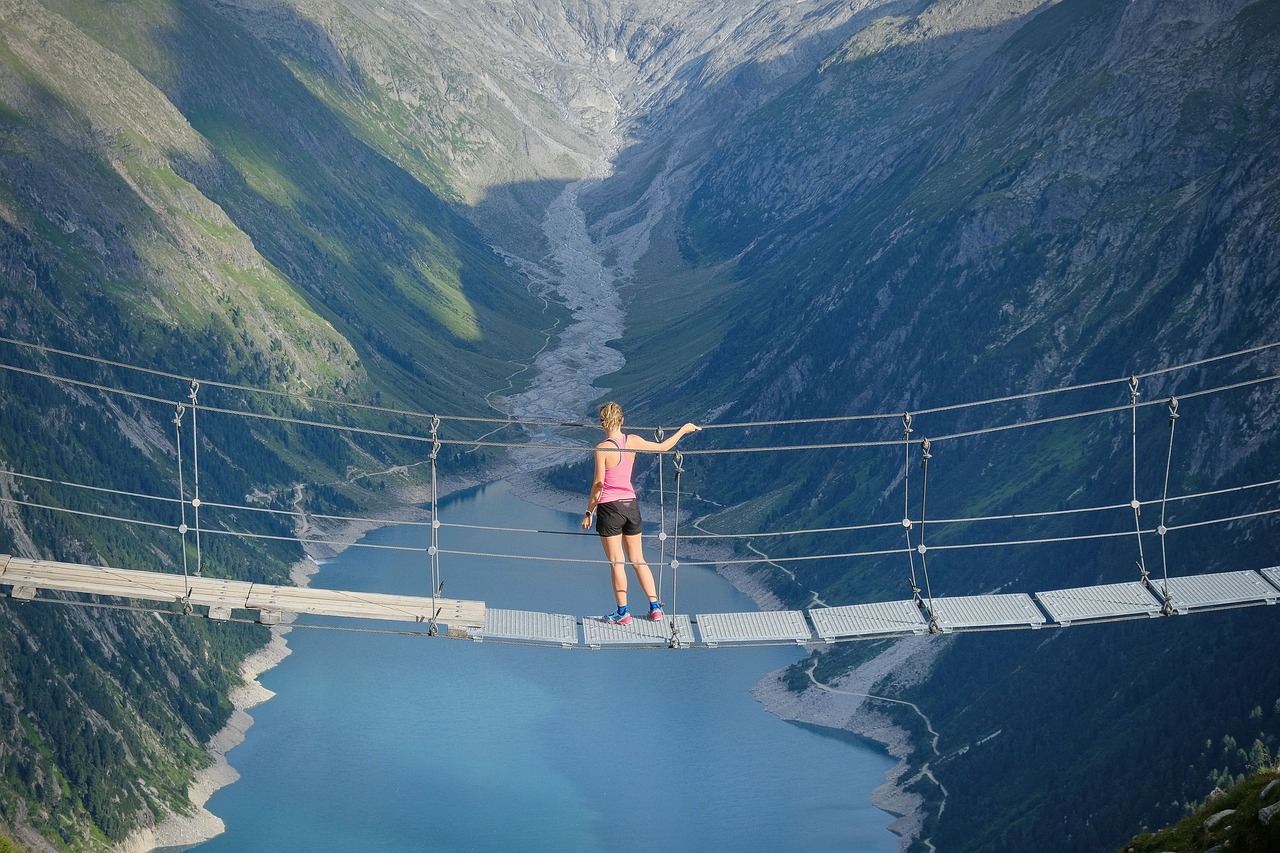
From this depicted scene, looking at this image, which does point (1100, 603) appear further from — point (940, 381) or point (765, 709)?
point (940, 381)

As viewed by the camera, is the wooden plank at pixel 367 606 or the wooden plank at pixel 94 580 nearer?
the wooden plank at pixel 367 606

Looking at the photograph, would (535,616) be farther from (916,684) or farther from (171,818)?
(916,684)

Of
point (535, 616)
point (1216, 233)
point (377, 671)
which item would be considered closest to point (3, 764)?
point (377, 671)

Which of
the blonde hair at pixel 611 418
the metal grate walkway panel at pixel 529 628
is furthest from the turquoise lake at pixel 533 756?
the blonde hair at pixel 611 418

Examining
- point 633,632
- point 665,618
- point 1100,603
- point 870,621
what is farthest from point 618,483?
point 1100,603

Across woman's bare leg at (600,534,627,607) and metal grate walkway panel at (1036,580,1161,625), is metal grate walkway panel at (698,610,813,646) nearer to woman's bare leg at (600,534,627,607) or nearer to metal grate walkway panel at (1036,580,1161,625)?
woman's bare leg at (600,534,627,607)

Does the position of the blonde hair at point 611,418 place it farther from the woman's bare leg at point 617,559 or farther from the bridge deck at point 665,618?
the bridge deck at point 665,618

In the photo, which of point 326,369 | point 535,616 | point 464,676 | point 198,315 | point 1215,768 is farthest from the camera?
point 326,369

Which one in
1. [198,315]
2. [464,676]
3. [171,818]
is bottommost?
[171,818]
